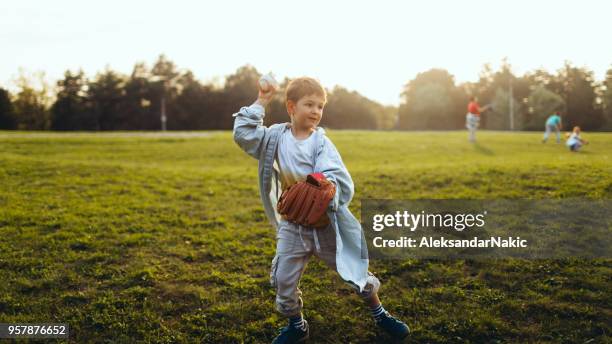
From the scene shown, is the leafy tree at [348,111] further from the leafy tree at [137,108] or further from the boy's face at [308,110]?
the boy's face at [308,110]

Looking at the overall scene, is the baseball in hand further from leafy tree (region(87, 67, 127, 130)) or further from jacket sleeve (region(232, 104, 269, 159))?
leafy tree (region(87, 67, 127, 130))

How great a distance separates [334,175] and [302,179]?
1.00 feet

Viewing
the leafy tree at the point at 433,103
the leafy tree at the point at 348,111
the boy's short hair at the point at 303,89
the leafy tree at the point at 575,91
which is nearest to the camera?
the boy's short hair at the point at 303,89

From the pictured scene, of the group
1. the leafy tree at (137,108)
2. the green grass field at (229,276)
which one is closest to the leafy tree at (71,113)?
the leafy tree at (137,108)

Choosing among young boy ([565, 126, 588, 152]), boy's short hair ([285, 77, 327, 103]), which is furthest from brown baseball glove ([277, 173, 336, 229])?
young boy ([565, 126, 588, 152])

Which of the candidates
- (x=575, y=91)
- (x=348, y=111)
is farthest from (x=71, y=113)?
(x=575, y=91)

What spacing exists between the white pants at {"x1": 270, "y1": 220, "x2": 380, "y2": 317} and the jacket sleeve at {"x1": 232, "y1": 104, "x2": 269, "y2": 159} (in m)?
0.73

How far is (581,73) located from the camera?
33.7 metres

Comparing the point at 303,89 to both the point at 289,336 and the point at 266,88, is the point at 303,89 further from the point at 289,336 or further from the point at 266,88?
the point at 289,336

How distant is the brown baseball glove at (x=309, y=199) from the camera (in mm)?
3549

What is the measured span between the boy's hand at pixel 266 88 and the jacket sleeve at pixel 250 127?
0.18ft

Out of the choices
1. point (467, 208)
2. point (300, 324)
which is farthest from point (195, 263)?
point (467, 208)

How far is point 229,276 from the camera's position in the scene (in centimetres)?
562

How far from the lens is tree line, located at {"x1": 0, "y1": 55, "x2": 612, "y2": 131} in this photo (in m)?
57.3
